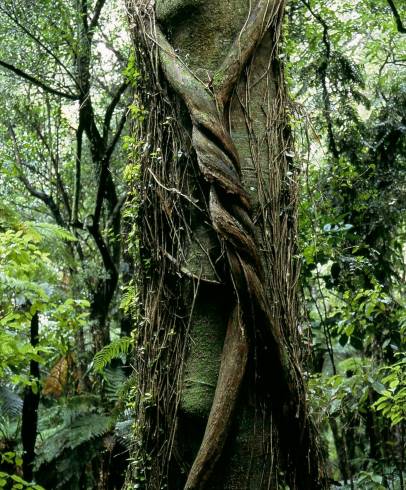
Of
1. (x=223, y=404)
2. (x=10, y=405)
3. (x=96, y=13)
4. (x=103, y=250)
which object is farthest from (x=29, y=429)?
(x=223, y=404)

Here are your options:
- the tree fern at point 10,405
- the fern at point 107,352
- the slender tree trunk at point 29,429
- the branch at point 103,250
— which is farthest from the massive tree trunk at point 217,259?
the tree fern at point 10,405

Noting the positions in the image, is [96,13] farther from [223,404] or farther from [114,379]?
[223,404]

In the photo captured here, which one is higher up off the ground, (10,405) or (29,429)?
(10,405)

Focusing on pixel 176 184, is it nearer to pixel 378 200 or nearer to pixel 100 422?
pixel 378 200

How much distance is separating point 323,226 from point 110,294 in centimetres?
333

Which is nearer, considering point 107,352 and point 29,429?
point 107,352

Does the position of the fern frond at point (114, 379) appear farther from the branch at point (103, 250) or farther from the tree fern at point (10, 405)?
the branch at point (103, 250)

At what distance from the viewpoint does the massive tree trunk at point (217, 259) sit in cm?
180

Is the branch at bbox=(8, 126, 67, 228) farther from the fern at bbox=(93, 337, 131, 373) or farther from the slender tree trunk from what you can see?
the fern at bbox=(93, 337, 131, 373)

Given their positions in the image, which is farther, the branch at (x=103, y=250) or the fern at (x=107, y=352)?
the branch at (x=103, y=250)

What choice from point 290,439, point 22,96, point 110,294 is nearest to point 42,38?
point 22,96

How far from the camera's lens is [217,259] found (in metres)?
1.86

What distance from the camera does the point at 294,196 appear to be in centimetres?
216

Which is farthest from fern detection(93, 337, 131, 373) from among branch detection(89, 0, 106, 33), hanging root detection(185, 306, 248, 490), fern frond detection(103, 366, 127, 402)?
branch detection(89, 0, 106, 33)
